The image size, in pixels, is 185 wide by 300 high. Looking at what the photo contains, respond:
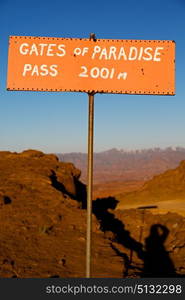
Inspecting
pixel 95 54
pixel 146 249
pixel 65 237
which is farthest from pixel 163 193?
pixel 95 54

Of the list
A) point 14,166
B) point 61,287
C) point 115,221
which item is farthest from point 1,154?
point 61,287

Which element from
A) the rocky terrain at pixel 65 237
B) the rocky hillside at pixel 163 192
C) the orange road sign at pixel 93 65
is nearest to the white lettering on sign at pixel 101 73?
the orange road sign at pixel 93 65

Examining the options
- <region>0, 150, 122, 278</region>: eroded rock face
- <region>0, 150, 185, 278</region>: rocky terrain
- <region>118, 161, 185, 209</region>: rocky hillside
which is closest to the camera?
<region>0, 150, 122, 278</region>: eroded rock face

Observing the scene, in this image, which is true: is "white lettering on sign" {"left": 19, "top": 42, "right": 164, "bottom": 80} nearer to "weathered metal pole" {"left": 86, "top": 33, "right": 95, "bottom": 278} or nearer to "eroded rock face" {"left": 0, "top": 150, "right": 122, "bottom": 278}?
"weathered metal pole" {"left": 86, "top": 33, "right": 95, "bottom": 278}

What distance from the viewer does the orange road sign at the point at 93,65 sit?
300 centimetres

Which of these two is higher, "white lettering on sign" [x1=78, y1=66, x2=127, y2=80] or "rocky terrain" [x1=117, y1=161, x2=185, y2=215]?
"white lettering on sign" [x1=78, y1=66, x2=127, y2=80]

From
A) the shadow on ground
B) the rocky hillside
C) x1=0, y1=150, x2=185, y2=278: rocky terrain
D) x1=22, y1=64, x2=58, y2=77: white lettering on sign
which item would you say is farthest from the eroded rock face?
the rocky hillside

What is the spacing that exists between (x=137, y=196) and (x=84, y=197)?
5779mm

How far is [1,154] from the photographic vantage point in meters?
16.5

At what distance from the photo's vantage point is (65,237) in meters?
7.44

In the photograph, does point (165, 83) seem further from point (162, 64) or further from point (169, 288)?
point (169, 288)

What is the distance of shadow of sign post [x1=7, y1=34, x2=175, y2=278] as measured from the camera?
9.83 ft

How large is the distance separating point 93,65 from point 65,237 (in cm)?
519

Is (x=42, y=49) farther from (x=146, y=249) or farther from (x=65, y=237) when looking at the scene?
(x=146, y=249)
